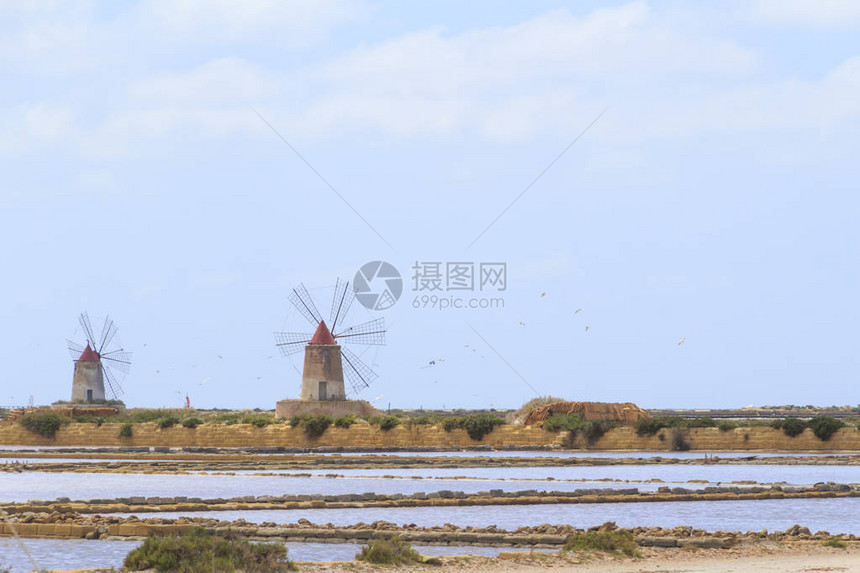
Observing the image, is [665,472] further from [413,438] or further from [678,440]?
[413,438]

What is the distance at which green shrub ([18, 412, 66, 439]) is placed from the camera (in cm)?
4216

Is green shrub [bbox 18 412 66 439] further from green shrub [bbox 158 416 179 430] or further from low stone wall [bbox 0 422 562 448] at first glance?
green shrub [bbox 158 416 179 430]

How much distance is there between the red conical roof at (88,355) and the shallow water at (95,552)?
41.6 meters

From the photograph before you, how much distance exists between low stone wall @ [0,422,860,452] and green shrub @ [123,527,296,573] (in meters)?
24.8

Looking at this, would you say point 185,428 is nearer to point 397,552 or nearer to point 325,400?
point 325,400

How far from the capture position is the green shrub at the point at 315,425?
36562mm

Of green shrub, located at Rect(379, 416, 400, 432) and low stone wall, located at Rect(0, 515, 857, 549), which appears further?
green shrub, located at Rect(379, 416, 400, 432)

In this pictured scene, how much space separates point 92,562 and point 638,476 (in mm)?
14845

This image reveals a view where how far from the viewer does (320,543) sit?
41.0ft

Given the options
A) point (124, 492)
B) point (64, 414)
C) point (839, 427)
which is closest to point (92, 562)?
point (124, 492)

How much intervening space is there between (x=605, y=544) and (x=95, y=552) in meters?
5.11

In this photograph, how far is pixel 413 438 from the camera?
36375 mm

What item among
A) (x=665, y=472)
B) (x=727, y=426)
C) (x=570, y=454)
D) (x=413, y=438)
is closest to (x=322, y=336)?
(x=413, y=438)

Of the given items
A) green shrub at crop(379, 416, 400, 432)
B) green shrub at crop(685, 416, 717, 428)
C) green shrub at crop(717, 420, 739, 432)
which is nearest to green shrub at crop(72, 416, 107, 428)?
green shrub at crop(379, 416, 400, 432)
